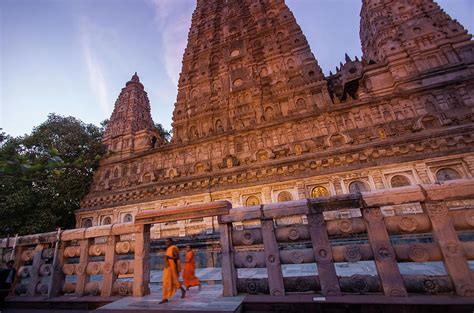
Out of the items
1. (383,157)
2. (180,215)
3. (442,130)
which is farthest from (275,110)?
(180,215)

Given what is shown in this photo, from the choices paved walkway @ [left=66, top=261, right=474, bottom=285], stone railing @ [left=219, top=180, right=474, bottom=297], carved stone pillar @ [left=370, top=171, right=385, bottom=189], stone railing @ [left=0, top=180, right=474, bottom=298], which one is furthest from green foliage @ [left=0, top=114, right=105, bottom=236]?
carved stone pillar @ [left=370, top=171, right=385, bottom=189]

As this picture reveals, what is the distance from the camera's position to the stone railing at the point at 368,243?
3.78 m

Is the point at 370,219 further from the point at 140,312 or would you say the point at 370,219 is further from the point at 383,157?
the point at 383,157

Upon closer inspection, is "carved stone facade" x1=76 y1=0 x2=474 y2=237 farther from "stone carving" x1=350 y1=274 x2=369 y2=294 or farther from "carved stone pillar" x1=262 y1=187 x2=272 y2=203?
"stone carving" x1=350 y1=274 x2=369 y2=294

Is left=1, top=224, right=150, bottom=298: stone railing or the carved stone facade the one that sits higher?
the carved stone facade

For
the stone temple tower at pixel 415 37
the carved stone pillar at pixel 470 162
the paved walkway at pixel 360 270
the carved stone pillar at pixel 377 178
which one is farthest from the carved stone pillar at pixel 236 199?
the stone temple tower at pixel 415 37

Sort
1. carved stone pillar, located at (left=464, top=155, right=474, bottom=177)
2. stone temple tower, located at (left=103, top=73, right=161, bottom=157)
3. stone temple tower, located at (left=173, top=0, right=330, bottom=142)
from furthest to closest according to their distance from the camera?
stone temple tower, located at (left=103, top=73, right=161, bottom=157), stone temple tower, located at (left=173, top=0, right=330, bottom=142), carved stone pillar, located at (left=464, top=155, right=474, bottom=177)

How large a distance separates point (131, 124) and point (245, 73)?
18344 mm

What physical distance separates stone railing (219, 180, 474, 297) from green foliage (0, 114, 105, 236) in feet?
56.6

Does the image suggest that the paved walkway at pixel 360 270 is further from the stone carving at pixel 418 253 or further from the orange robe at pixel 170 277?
the orange robe at pixel 170 277

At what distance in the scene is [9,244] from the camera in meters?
7.20

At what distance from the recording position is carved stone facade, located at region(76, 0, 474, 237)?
14.9 metres

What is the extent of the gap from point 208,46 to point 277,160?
22296mm

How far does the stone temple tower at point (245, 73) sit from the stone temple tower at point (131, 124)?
7.12m
